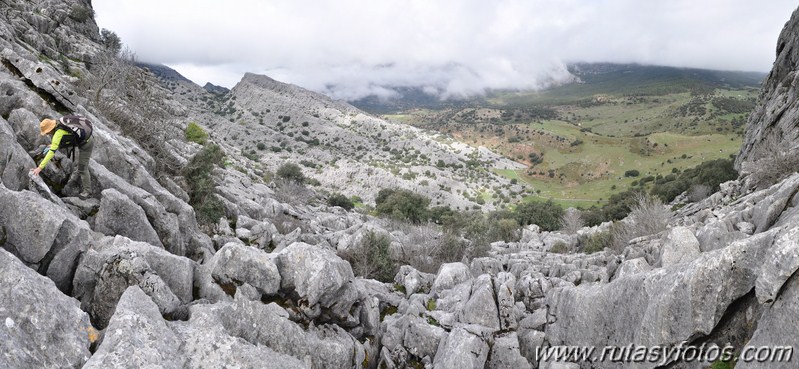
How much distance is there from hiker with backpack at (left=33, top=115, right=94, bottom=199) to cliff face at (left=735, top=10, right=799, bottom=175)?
36.5 m

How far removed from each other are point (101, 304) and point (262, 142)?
9050cm

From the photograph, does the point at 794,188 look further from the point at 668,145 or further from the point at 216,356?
the point at 668,145

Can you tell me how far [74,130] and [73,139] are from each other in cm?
26

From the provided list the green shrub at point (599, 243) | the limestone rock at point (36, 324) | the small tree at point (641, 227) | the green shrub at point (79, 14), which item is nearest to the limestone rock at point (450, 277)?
the small tree at point (641, 227)

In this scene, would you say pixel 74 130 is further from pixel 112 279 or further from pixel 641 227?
pixel 641 227

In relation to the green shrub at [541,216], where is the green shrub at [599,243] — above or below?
above

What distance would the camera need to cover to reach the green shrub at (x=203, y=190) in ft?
61.7

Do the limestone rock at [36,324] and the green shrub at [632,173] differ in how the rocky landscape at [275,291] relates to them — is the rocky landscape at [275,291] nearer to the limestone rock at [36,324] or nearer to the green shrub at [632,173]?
the limestone rock at [36,324]

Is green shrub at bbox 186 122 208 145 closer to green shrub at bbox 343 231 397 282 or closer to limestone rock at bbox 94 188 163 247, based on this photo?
green shrub at bbox 343 231 397 282

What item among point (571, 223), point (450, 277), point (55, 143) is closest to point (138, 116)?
point (55, 143)

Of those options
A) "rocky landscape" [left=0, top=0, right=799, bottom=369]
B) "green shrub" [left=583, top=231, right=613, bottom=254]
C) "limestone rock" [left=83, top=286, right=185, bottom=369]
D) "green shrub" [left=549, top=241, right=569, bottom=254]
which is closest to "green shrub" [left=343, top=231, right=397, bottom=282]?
"rocky landscape" [left=0, top=0, right=799, bottom=369]

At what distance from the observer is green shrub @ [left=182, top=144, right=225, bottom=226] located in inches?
741

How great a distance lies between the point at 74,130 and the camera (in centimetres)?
1067

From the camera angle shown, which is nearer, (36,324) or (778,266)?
(36,324)
